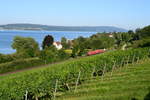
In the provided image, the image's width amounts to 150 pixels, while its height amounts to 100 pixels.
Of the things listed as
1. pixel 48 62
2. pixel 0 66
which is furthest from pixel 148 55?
pixel 0 66

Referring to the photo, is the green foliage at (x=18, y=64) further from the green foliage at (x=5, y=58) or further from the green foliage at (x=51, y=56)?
the green foliage at (x=5, y=58)

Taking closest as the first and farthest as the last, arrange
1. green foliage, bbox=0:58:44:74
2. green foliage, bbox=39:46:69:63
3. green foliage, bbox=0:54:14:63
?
green foliage, bbox=0:58:44:74, green foliage, bbox=0:54:14:63, green foliage, bbox=39:46:69:63

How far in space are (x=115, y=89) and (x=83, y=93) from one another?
7.43 feet

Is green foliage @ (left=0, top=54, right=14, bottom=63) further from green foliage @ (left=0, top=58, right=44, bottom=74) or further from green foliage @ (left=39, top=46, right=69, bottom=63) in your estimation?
green foliage @ (left=39, top=46, right=69, bottom=63)

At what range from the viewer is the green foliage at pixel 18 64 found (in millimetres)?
44938

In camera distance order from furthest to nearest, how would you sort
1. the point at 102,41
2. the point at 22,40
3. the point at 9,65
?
the point at 102,41 < the point at 22,40 < the point at 9,65

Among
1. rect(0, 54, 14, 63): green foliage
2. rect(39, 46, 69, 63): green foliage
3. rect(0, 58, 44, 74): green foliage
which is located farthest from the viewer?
rect(39, 46, 69, 63): green foliage

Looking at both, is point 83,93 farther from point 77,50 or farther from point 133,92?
point 77,50

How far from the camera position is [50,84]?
54.9 ft

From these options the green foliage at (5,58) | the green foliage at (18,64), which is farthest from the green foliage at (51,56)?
the green foliage at (5,58)

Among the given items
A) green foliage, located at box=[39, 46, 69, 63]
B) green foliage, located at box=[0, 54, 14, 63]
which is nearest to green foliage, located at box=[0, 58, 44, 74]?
green foliage, located at box=[39, 46, 69, 63]

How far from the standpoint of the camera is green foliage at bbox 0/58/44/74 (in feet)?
147

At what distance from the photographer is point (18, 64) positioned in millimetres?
47875

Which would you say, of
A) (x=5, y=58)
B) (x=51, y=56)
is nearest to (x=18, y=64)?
(x=5, y=58)
